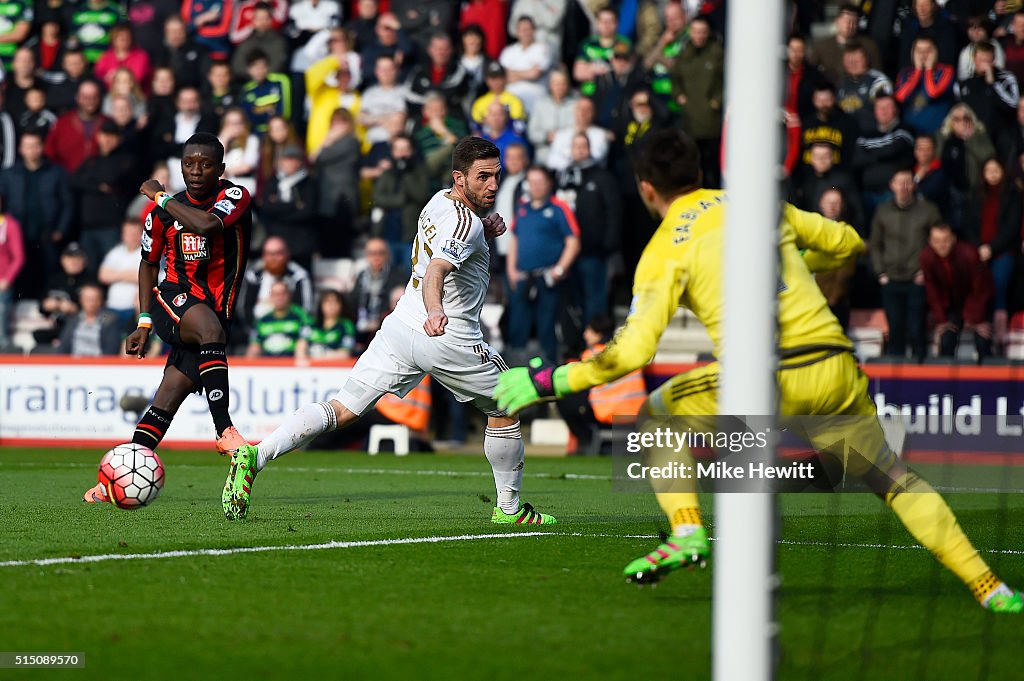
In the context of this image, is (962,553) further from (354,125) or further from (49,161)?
(49,161)

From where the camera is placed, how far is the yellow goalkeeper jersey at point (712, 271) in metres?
5.78

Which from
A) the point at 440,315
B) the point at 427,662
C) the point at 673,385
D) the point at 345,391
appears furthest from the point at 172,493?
the point at 427,662

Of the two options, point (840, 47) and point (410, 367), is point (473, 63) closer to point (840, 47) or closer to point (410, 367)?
point (840, 47)

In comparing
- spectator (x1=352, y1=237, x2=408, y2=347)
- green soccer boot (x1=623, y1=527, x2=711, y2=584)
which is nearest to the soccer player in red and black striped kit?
green soccer boot (x1=623, y1=527, x2=711, y2=584)

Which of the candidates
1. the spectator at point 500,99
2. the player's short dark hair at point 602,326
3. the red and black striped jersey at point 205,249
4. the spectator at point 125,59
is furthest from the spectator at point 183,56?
the red and black striped jersey at point 205,249

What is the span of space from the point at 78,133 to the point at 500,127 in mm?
5772

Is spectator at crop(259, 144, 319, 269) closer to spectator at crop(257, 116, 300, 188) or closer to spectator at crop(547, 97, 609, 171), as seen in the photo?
spectator at crop(257, 116, 300, 188)

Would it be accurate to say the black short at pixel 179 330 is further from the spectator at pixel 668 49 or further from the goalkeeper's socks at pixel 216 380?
the spectator at pixel 668 49

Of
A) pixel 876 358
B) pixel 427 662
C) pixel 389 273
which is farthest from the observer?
pixel 389 273

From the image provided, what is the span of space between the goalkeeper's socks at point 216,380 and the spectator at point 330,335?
706cm

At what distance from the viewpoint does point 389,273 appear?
17312mm

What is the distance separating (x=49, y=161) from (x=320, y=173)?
361 cm

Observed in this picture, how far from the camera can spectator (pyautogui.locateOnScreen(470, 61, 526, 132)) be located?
1764cm

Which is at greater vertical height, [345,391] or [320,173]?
[320,173]
